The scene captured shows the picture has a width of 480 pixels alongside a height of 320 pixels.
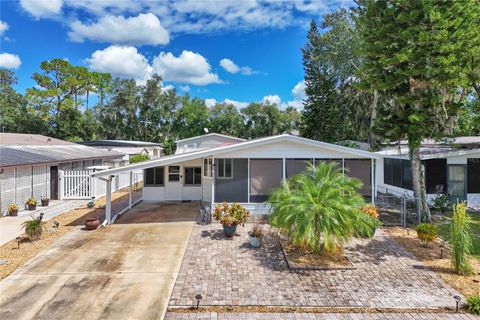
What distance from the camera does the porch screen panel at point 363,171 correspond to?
45.0 ft

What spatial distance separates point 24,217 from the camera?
13914 mm

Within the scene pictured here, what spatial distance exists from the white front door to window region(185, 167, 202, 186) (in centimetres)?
39

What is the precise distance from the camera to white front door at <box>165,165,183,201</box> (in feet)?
58.2

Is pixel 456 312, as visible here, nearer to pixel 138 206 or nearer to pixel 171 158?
pixel 171 158

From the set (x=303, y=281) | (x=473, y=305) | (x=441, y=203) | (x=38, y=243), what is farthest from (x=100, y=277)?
(x=441, y=203)

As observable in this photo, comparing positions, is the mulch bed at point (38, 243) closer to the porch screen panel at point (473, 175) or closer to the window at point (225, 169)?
the window at point (225, 169)

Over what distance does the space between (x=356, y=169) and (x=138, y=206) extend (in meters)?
10.8

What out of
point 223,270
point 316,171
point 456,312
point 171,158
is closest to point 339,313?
point 456,312

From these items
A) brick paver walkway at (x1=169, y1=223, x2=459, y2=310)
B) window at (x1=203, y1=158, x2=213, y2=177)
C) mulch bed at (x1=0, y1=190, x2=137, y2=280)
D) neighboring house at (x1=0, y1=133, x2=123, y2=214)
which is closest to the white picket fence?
neighboring house at (x1=0, y1=133, x2=123, y2=214)

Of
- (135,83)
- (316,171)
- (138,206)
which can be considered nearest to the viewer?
(316,171)

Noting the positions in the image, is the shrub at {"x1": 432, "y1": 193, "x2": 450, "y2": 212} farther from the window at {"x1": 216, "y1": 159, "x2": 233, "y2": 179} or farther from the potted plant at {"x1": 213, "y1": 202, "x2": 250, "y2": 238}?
the window at {"x1": 216, "y1": 159, "x2": 233, "y2": 179}

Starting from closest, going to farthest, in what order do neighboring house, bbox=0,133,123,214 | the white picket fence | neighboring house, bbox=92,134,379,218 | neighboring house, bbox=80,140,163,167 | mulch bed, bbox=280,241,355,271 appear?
mulch bed, bbox=280,241,355,271 < neighboring house, bbox=92,134,379,218 < neighboring house, bbox=0,133,123,214 < the white picket fence < neighboring house, bbox=80,140,163,167

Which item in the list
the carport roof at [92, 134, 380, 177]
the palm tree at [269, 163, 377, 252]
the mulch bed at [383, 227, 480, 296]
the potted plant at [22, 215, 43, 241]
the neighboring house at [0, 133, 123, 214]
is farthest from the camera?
the neighboring house at [0, 133, 123, 214]

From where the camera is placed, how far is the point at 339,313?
6.15 meters
